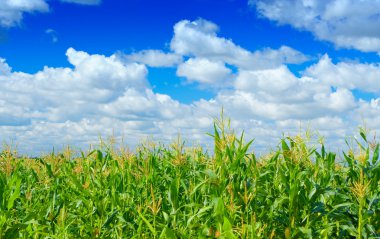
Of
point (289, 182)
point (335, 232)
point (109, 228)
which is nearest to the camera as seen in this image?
point (289, 182)

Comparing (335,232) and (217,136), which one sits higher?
(217,136)

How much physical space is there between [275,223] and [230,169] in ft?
4.20

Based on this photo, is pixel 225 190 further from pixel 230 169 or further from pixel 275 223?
pixel 275 223

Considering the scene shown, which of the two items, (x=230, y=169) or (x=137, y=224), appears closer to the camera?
(x=230, y=169)

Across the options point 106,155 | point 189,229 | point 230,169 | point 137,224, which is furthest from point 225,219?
point 106,155

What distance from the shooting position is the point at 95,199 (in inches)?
301

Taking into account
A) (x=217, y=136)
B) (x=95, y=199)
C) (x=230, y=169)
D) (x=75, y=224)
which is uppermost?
(x=217, y=136)

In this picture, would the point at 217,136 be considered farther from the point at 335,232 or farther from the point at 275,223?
the point at 335,232

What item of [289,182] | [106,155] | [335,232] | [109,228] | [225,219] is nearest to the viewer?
[225,219]

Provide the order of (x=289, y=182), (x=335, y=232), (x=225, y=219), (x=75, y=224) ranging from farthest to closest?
(x=75, y=224) → (x=335, y=232) → (x=289, y=182) → (x=225, y=219)

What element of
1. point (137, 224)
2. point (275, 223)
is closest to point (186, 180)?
point (137, 224)

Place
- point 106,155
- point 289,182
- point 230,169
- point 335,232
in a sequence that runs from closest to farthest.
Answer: point 230,169 < point 289,182 < point 335,232 < point 106,155

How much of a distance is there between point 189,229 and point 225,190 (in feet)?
2.87

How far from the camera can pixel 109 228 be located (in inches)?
315
